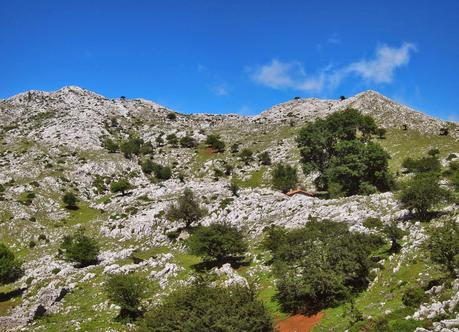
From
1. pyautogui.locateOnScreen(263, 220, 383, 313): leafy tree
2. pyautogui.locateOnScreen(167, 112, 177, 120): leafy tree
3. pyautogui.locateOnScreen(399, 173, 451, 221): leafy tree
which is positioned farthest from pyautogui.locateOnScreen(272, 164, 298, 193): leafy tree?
pyautogui.locateOnScreen(167, 112, 177, 120): leafy tree

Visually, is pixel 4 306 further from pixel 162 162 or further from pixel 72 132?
pixel 72 132

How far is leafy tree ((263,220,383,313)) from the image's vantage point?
35188mm

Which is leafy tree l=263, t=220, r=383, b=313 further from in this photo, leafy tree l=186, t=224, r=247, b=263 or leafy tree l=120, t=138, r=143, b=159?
leafy tree l=120, t=138, r=143, b=159

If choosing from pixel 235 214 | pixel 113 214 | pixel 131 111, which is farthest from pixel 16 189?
pixel 131 111

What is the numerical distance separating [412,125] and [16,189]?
108281mm

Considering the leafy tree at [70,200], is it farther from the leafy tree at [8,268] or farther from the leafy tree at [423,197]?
the leafy tree at [423,197]

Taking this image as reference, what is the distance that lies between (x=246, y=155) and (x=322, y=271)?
92593mm

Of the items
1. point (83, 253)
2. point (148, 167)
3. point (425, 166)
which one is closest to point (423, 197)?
point (425, 166)

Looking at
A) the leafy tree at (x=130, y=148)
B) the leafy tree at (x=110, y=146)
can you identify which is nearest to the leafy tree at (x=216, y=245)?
the leafy tree at (x=130, y=148)

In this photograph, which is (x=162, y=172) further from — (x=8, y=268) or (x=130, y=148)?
(x=8, y=268)

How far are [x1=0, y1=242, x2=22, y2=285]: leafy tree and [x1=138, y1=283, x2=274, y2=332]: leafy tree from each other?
39443 mm

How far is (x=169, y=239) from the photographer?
69562mm

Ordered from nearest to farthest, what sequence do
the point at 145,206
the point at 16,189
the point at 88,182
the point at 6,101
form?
the point at 145,206
the point at 16,189
the point at 88,182
the point at 6,101

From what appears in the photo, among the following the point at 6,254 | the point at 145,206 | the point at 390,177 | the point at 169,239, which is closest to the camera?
the point at 6,254
